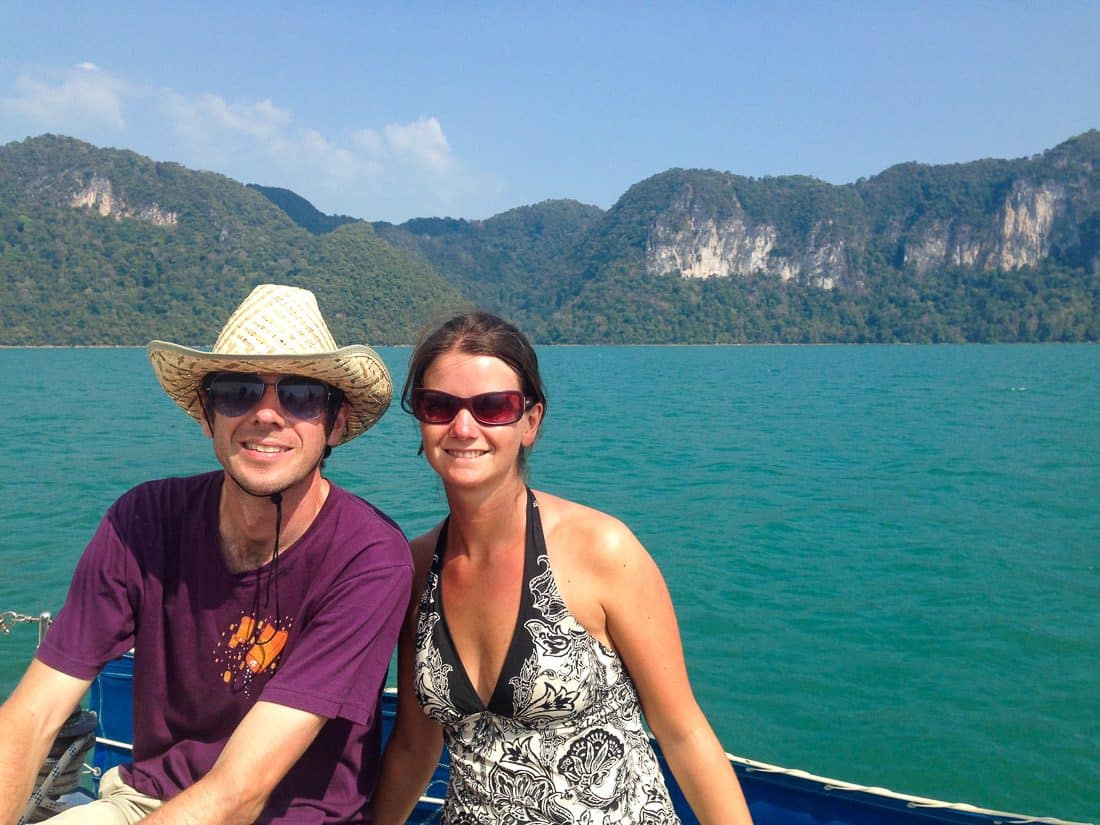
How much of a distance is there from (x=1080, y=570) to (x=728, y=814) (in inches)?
429

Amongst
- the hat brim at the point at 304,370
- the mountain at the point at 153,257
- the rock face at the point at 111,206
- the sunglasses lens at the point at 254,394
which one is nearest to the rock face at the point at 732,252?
the mountain at the point at 153,257

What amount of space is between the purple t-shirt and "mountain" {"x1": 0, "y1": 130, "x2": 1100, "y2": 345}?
3820 inches

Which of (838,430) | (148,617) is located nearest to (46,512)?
(148,617)

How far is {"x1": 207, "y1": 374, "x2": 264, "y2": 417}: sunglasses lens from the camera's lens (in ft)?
7.00

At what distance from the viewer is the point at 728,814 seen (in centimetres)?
211

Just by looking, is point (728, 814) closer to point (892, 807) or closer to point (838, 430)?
point (892, 807)

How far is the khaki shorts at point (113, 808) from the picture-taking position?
2029mm

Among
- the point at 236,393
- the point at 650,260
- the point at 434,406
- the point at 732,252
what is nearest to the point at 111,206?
the point at 650,260

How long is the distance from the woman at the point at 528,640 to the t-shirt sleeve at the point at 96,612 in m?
0.68

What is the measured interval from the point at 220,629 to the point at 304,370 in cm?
64

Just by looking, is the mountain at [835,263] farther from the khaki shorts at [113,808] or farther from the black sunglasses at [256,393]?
the khaki shorts at [113,808]

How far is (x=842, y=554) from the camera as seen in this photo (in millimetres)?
11969

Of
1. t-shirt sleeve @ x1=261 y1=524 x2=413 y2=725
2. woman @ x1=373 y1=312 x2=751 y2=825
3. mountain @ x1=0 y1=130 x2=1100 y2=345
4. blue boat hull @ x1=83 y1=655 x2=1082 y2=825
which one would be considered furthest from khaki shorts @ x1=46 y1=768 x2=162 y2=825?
mountain @ x1=0 y1=130 x2=1100 y2=345

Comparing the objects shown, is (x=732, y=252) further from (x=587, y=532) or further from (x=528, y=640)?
(x=528, y=640)
